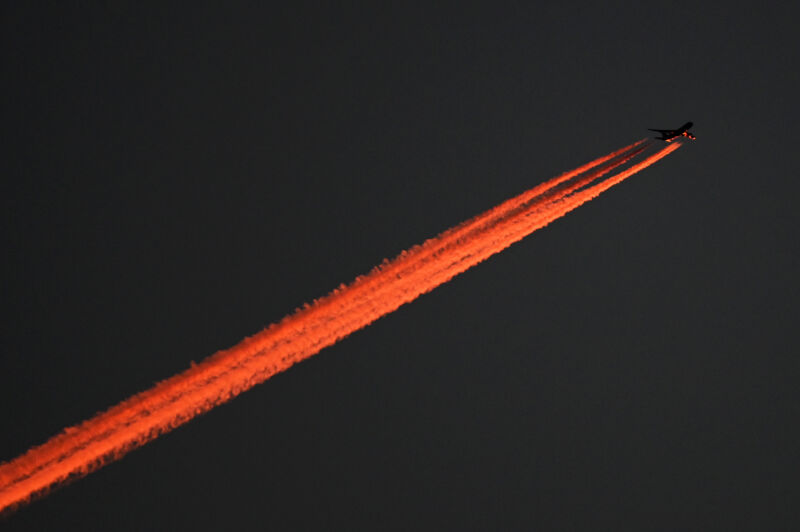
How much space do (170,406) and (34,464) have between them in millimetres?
2273

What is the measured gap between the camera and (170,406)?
16.5 metres

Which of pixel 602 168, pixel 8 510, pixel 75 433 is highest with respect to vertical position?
pixel 602 168

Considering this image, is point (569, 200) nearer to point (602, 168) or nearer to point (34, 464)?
point (602, 168)

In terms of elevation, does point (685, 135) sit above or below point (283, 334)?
above

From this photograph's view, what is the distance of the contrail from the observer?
53.0ft

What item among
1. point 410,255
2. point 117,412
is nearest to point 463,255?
point 410,255

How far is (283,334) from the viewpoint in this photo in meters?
17.2

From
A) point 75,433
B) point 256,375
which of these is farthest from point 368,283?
point 75,433

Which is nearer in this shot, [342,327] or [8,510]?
[8,510]

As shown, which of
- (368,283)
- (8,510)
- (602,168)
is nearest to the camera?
(8,510)

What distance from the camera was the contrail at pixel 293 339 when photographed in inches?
635

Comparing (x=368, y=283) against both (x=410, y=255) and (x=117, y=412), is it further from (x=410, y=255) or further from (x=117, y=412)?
(x=117, y=412)

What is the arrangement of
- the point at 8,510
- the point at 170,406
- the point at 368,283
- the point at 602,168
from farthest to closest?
the point at 602,168 < the point at 368,283 < the point at 170,406 < the point at 8,510

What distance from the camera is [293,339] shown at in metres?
17.0
